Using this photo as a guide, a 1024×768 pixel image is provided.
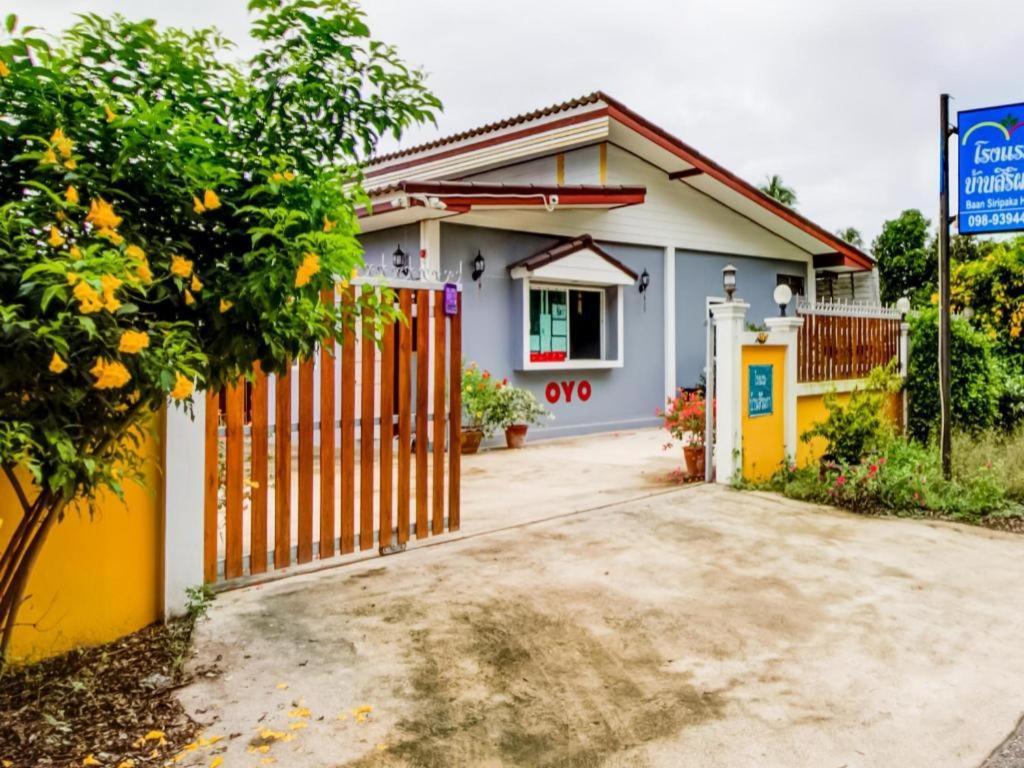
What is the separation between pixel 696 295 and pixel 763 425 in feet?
19.4

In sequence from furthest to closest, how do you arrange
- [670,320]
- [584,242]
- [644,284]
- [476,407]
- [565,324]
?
[670,320]
[644,284]
[565,324]
[584,242]
[476,407]

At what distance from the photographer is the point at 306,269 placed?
7.78 feet

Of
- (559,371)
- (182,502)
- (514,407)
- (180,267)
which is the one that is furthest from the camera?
(559,371)

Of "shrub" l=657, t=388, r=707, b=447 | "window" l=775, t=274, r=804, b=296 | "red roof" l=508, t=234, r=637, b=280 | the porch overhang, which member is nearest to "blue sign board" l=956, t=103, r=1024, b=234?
"shrub" l=657, t=388, r=707, b=447

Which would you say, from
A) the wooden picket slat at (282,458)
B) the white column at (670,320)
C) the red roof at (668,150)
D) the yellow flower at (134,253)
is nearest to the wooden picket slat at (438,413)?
the wooden picket slat at (282,458)

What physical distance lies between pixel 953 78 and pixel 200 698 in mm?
7698

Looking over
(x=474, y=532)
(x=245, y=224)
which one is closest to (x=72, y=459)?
(x=245, y=224)

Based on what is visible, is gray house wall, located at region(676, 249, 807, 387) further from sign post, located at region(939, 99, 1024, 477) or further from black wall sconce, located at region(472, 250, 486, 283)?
sign post, located at region(939, 99, 1024, 477)

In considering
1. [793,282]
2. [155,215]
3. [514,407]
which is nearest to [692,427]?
[514,407]

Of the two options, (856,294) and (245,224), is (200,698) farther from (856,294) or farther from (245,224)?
(856,294)

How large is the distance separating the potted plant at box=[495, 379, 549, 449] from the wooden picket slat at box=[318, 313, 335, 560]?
5.15 m

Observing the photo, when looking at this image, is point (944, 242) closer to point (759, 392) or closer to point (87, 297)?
point (759, 392)

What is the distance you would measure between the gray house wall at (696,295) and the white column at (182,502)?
9956mm

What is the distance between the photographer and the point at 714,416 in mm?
7227
